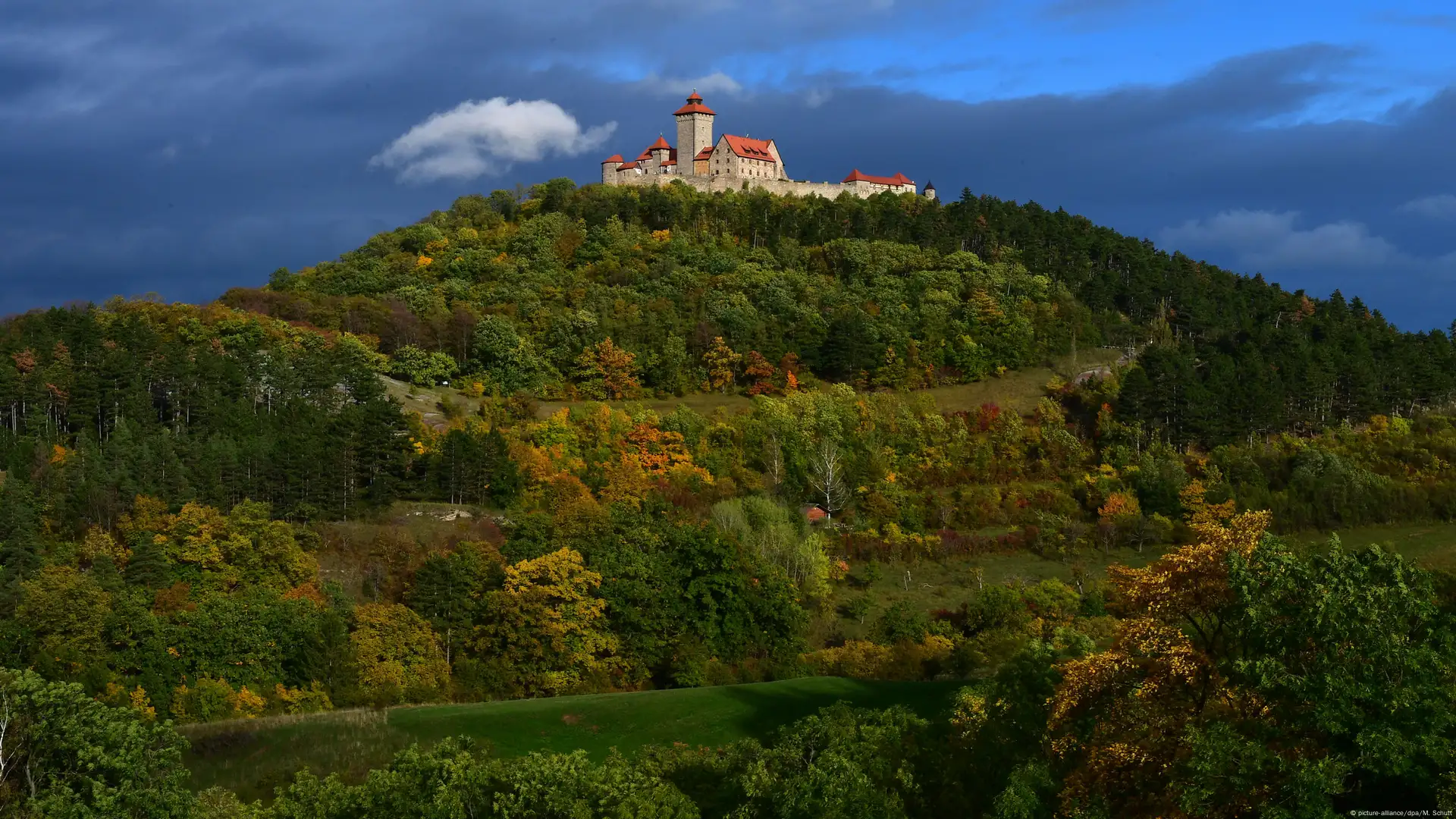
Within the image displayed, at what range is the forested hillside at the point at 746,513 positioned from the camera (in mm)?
23500

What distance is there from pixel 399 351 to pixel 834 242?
39381mm

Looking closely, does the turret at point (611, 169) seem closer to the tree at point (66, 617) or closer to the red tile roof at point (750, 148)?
the red tile roof at point (750, 148)

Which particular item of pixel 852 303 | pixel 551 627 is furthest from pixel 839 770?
pixel 852 303

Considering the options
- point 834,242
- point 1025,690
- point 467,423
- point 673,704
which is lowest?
point 673,704

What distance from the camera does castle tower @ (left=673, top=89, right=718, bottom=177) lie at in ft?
422

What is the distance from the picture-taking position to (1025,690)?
1095 inches

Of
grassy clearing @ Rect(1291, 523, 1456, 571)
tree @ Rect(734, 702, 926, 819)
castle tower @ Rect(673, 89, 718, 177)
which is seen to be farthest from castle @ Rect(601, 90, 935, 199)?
tree @ Rect(734, 702, 926, 819)

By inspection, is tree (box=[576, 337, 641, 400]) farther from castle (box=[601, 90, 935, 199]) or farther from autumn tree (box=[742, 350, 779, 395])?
castle (box=[601, 90, 935, 199])

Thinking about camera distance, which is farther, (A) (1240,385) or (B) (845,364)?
(B) (845,364)

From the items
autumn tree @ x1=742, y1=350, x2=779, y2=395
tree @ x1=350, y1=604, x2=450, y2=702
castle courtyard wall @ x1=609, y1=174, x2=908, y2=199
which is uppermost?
castle courtyard wall @ x1=609, y1=174, x2=908, y2=199

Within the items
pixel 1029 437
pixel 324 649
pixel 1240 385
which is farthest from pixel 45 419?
pixel 1240 385

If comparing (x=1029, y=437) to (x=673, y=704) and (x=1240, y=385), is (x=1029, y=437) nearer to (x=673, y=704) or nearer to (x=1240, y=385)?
(x=1240, y=385)

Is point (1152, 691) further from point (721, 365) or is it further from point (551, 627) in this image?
point (721, 365)

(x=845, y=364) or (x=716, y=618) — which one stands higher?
(x=845, y=364)
